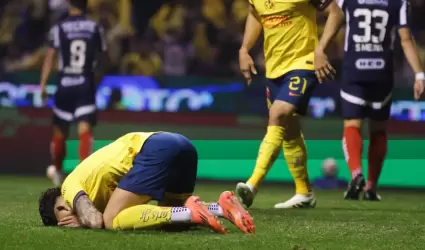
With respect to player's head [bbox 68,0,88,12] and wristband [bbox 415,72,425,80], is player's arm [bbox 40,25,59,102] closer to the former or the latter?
player's head [bbox 68,0,88,12]

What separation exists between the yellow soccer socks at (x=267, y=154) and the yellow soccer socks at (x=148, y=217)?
2.14 m

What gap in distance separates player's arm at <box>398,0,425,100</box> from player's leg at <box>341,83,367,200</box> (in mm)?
800

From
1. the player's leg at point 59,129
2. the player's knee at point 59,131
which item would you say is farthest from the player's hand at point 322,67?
the player's knee at point 59,131

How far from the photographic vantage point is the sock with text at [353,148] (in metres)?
10.2

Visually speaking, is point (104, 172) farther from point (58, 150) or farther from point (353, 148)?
point (58, 150)

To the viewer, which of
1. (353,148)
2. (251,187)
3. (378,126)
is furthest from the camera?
(378,126)

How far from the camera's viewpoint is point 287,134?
29.7 ft

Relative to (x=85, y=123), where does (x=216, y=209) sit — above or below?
above

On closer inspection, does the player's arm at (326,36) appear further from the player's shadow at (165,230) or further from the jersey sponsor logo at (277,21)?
the player's shadow at (165,230)

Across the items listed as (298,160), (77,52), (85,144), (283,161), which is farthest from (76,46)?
(298,160)

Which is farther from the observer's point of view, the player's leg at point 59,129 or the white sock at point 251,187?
the player's leg at point 59,129

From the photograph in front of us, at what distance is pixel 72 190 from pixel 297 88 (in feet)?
9.06

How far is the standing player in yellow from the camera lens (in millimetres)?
8688

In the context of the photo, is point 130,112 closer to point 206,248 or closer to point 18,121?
point 18,121
